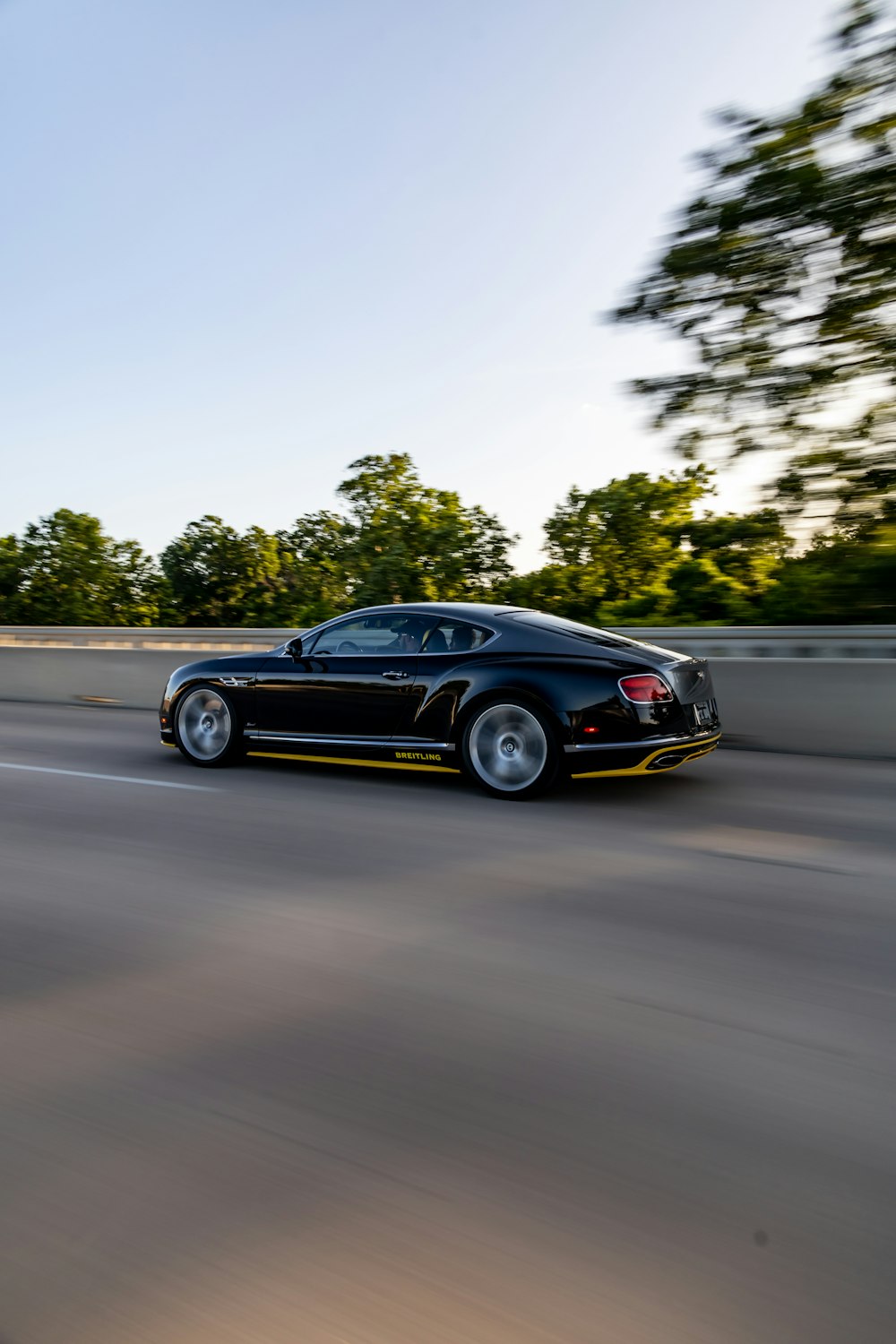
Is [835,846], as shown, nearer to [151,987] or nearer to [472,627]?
[472,627]

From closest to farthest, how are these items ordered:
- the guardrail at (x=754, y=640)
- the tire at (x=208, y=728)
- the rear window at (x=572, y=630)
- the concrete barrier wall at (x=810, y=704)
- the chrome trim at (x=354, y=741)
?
the rear window at (x=572, y=630), the chrome trim at (x=354, y=741), the tire at (x=208, y=728), the concrete barrier wall at (x=810, y=704), the guardrail at (x=754, y=640)

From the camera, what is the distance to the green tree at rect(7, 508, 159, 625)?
151 ft

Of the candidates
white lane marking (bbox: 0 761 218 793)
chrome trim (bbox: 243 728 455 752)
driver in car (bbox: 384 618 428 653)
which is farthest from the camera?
driver in car (bbox: 384 618 428 653)

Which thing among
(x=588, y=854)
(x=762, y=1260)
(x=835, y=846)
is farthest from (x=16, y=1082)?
(x=835, y=846)

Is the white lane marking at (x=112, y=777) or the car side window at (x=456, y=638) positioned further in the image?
the white lane marking at (x=112, y=777)

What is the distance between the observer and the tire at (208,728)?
26.5ft

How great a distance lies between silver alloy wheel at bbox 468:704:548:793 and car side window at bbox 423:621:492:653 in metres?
0.50

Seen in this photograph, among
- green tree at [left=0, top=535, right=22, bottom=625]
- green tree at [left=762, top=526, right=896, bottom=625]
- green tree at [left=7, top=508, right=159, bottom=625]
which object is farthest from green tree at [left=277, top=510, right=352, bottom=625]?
green tree at [left=762, top=526, right=896, bottom=625]

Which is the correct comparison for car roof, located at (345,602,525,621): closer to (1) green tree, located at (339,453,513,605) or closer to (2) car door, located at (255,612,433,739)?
(2) car door, located at (255,612,433,739)

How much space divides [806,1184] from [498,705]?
4.69 metres

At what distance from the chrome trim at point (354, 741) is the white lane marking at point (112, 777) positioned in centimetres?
71

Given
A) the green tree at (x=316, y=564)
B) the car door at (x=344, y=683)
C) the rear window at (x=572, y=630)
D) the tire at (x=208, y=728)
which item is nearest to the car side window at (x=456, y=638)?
the car door at (x=344, y=683)

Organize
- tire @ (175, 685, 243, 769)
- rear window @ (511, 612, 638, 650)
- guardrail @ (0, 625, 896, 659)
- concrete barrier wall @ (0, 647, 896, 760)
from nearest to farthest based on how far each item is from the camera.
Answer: rear window @ (511, 612, 638, 650) < tire @ (175, 685, 243, 769) < concrete barrier wall @ (0, 647, 896, 760) < guardrail @ (0, 625, 896, 659)

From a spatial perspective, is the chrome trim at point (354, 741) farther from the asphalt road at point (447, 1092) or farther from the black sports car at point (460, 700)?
the asphalt road at point (447, 1092)
